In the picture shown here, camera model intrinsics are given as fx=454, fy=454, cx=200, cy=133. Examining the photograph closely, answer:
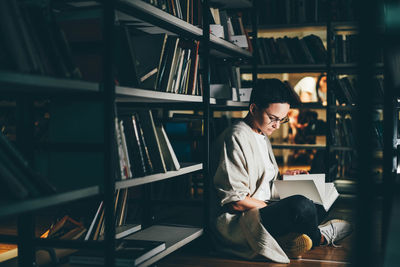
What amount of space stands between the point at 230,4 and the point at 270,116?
1.31 m

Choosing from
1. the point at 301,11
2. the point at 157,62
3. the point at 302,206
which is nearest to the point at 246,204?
the point at 302,206

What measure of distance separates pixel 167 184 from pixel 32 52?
2.24 meters

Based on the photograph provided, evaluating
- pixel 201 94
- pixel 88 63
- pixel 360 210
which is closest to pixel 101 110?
pixel 88 63

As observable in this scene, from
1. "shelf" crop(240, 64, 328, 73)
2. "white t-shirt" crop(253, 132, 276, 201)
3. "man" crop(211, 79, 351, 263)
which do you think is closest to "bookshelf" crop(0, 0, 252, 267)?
"man" crop(211, 79, 351, 263)

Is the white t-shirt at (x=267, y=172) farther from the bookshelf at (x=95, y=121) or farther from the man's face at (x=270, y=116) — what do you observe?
the bookshelf at (x=95, y=121)

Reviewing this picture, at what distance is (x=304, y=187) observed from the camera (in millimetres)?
2484

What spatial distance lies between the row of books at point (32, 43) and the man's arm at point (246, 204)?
120 cm

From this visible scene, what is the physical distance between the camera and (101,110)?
1628mm

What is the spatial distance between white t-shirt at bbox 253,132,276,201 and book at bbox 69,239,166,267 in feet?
2.44

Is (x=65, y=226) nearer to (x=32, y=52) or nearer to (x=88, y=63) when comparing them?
(x=88, y=63)

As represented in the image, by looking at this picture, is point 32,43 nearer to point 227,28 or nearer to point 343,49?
point 227,28

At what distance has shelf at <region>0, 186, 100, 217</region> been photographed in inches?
45.6

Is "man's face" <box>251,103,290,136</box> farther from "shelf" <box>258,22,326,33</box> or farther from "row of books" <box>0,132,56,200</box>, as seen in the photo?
"shelf" <box>258,22,326,33</box>

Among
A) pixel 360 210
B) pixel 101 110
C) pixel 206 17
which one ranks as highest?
pixel 206 17
